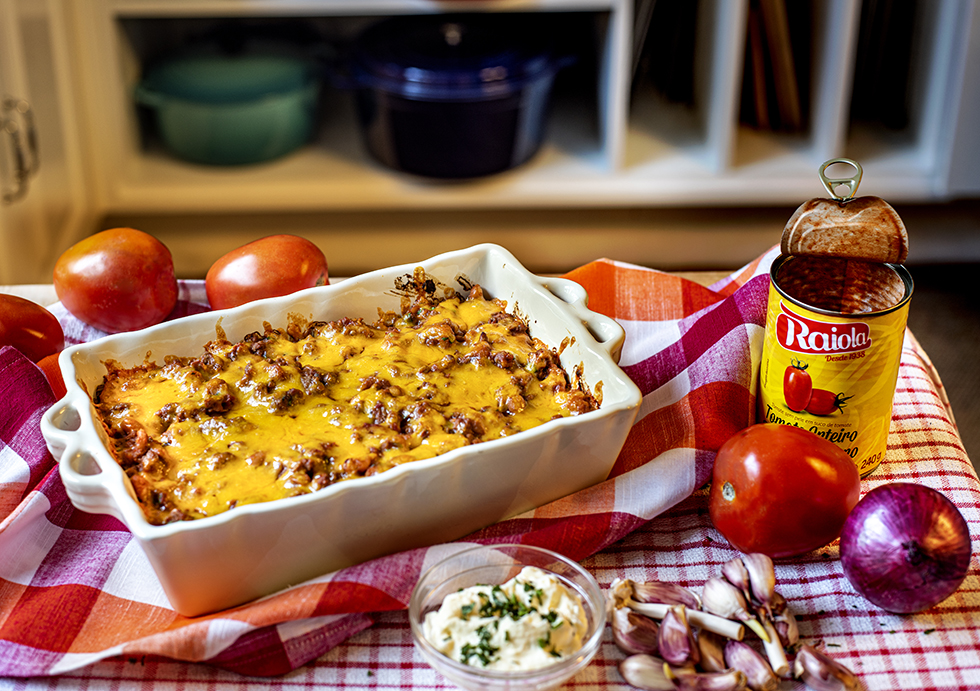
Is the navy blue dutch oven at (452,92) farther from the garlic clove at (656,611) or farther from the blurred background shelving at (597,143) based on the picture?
the garlic clove at (656,611)

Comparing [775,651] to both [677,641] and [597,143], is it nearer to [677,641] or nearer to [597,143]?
[677,641]

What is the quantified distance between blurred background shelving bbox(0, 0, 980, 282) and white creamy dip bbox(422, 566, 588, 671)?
1.59 m

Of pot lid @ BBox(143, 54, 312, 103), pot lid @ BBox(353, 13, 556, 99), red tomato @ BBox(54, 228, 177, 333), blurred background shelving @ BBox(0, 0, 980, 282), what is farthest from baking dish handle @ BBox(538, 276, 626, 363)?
pot lid @ BBox(143, 54, 312, 103)

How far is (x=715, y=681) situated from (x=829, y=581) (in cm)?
21

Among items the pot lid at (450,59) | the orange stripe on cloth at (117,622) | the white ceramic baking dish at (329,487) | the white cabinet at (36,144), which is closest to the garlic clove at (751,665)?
the white ceramic baking dish at (329,487)

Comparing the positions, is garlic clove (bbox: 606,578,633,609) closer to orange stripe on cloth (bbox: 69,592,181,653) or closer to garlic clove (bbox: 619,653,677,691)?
garlic clove (bbox: 619,653,677,691)

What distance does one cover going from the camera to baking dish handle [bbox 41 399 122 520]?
89 centimetres

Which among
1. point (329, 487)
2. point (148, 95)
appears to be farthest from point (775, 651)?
point (148, 95)

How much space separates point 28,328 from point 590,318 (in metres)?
0.71

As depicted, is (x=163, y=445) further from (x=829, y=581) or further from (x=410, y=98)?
(x=410, y=98)

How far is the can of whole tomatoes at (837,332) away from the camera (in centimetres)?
97

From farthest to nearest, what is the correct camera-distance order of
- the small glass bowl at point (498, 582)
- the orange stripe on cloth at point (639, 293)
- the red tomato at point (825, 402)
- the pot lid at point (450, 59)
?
the pot lid at point (450, 59) → the orange stripe on cloth at point (639, 293) → the red tomato at point (825, 402) → the small glass bowl at point (498, 582)

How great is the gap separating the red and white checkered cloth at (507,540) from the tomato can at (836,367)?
0.08 metres

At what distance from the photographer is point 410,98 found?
7.35 ft
